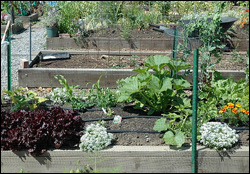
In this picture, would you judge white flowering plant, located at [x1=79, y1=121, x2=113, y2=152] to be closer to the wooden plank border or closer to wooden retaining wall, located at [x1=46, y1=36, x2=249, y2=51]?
the wooden plank border

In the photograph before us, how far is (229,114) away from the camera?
429 centimetres

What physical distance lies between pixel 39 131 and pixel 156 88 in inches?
60.9

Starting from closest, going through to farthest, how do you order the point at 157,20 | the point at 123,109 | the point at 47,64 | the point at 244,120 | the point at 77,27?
the point at 244,120 → the point at 123,109 → the point at 47,64 → the point at 77,27 → the point at 157,20

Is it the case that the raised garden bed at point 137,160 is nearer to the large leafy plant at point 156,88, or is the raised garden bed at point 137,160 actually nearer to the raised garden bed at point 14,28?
the large leafy plant at point 156,88

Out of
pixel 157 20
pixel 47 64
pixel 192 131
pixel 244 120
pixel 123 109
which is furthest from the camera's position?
pixel 157 20

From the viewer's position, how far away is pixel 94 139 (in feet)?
12.7

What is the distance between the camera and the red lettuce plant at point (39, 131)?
3814 mm

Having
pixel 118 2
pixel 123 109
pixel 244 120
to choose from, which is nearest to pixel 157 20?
pixel 118 2

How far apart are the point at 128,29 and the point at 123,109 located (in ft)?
16.3

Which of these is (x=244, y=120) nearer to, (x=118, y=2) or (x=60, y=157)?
(x=60, y=157)

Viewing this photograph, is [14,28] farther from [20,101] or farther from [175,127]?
[175,127]

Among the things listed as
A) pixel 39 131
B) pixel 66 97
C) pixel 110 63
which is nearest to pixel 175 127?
pixel 39 131

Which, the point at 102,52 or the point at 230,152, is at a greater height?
the point at 102,52

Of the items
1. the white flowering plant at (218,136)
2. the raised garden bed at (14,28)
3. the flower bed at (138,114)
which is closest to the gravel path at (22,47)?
the raised garden bed at (14,28)
